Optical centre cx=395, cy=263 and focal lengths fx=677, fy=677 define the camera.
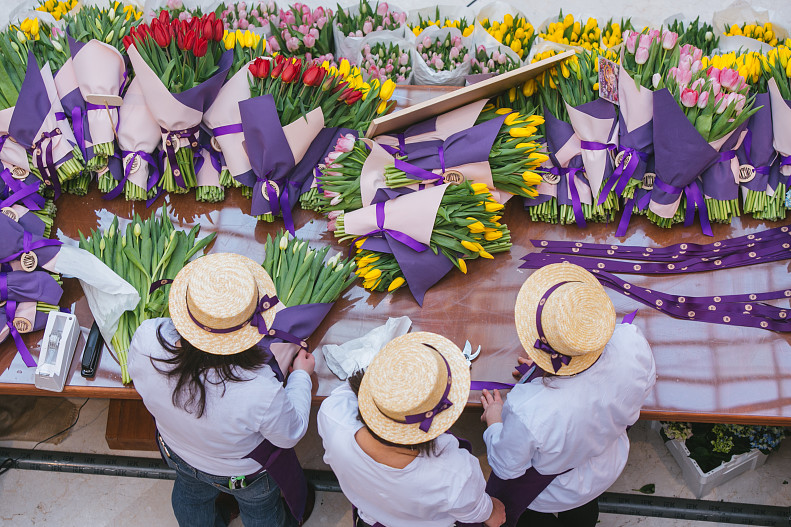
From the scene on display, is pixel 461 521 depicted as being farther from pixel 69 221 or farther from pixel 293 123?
pixel 69 221

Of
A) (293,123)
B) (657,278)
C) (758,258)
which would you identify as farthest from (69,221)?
(758,258)

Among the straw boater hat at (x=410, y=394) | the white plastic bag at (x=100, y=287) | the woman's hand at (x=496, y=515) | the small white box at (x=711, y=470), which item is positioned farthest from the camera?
the small white box at (x=711, y=470)

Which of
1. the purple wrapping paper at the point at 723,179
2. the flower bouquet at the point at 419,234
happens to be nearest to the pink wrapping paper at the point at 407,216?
the flower bouquet at the point at 419,234

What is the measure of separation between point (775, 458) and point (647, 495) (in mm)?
601

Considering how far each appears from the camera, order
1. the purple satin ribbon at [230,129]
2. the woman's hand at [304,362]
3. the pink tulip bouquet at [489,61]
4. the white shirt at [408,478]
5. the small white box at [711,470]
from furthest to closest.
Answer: the pink tulip bouquet at [489,61]
the small white box at [711,470]
the purple satin ribbon at [230,129]
the woman's hand at [304,362]
the white shirt at [408,478]

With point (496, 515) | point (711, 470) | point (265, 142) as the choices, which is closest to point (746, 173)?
point (711, 470)

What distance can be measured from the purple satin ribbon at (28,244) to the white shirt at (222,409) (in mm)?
693

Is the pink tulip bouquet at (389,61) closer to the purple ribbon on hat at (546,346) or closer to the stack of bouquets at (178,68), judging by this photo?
the stack of bouquets at (178,68)

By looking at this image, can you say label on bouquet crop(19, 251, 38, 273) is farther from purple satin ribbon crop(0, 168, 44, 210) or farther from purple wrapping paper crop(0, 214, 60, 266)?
purple satin ribbon crop(0, 168, 44, 210)

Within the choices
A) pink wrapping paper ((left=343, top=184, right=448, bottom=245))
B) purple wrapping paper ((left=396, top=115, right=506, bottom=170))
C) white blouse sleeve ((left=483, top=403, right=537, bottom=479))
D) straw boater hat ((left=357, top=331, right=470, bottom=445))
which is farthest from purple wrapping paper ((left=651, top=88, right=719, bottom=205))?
straw boater hat ((left=357, top=331, right=470, bottom=445))

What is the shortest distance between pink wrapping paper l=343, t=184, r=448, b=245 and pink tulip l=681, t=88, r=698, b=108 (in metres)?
0.84

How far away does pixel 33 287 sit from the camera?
7.37 feet

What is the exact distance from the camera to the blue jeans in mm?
2146

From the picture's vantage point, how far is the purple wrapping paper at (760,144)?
7.73 feet
